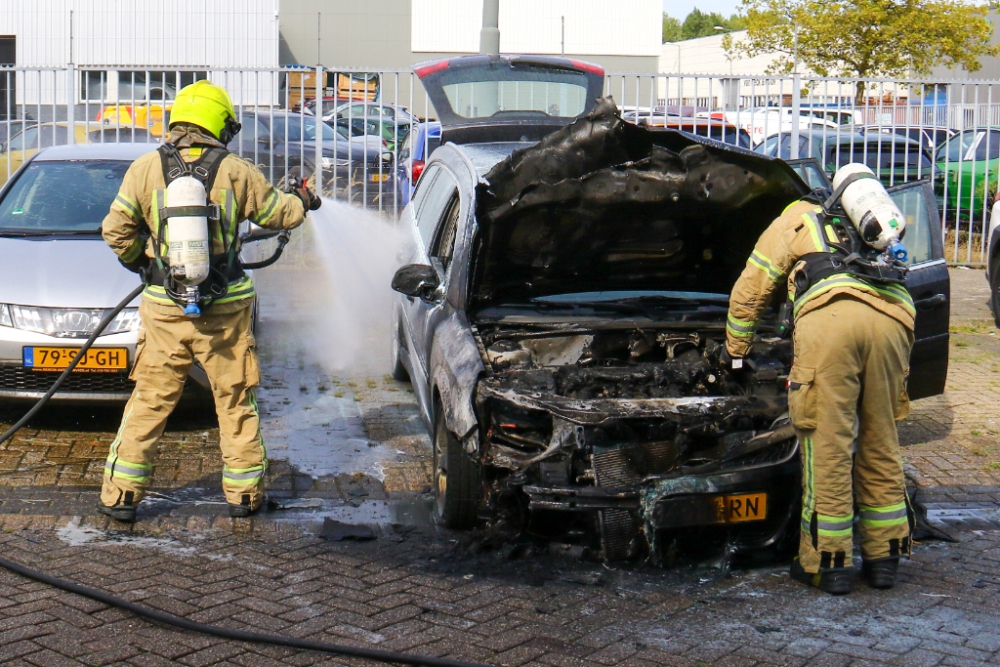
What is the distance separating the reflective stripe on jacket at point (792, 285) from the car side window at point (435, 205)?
2.02m

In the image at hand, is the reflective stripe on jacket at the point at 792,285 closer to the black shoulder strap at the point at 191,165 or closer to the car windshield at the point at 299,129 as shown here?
the black shoulder strap at the point at 191,165

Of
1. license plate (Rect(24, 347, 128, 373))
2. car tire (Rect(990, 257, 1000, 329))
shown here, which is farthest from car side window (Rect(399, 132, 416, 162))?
license plate (Rect(24, 347, 128, 373))

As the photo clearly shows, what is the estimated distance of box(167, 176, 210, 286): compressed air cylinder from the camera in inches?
207

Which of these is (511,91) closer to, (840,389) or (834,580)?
(840,389)

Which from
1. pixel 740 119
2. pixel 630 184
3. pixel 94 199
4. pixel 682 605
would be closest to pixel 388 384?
pixel 94 199

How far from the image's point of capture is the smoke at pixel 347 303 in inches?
357

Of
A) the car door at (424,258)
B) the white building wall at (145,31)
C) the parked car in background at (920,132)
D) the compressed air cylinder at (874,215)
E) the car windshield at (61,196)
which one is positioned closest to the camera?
the compressed air cylinder at (874,215)

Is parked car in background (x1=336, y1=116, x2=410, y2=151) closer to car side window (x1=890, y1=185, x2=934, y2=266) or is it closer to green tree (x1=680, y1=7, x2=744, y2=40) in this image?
car side window (x1=890, y1=185, x2=934, y2=266)

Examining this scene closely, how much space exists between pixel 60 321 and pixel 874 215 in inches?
176

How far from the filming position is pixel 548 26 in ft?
127

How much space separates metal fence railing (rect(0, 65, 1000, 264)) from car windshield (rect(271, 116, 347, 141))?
0.04ft

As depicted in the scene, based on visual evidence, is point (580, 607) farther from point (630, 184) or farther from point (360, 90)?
point (360, 90)

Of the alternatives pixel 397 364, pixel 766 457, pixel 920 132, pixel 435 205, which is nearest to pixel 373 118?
pixel 397 364

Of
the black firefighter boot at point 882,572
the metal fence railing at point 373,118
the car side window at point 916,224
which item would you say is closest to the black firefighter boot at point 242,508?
the black firefighter boot at point 882,572
